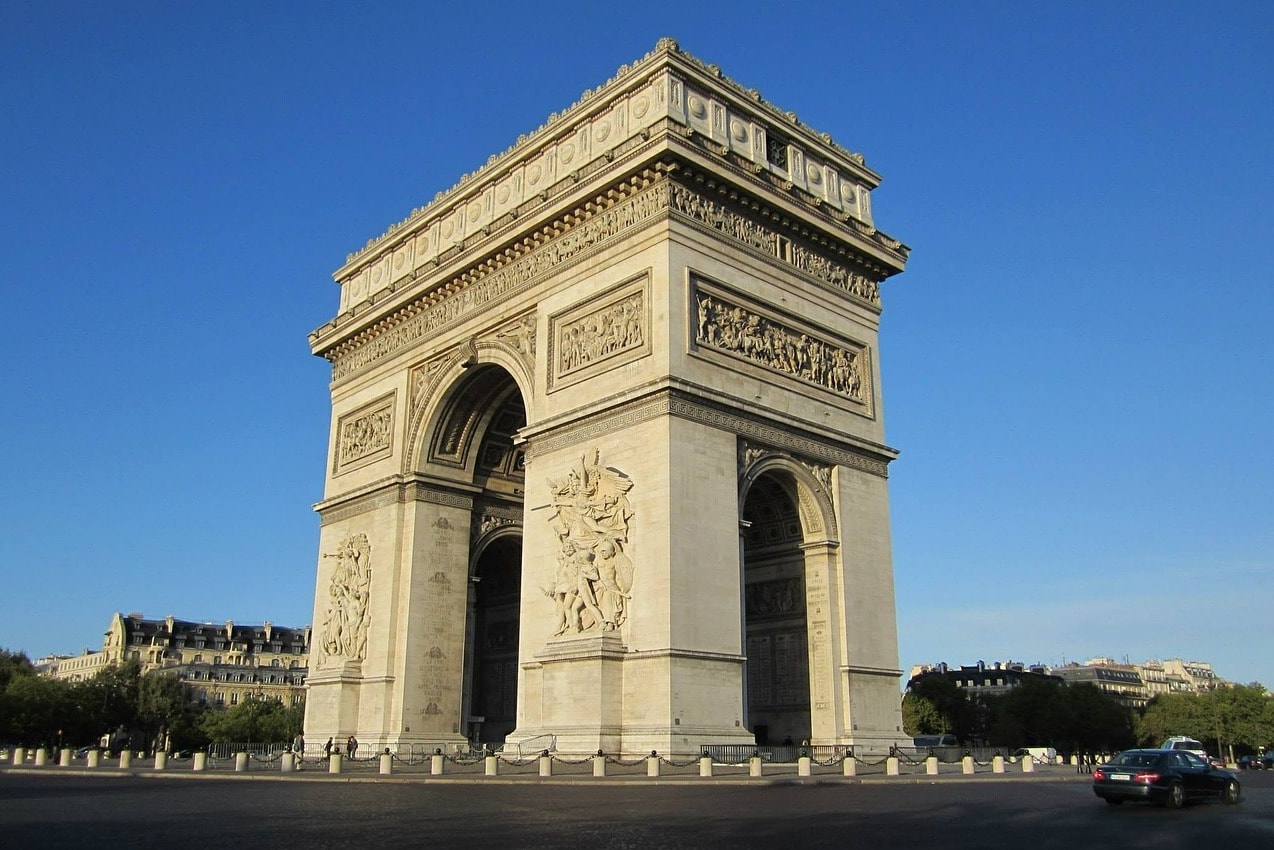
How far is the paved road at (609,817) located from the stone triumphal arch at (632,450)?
512 cm

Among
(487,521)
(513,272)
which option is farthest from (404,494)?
(513,272)

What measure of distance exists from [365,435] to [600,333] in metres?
10.8

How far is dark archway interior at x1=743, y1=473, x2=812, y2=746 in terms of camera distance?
83.9 feet

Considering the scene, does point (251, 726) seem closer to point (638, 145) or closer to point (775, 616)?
point (775, 616)

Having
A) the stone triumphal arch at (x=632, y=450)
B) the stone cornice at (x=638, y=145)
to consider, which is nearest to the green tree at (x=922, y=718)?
the stone triumphal arch at (x=632, y=450)

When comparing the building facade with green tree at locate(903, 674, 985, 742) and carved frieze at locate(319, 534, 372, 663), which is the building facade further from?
carved frieze at locate(319, 534, 372, 663)

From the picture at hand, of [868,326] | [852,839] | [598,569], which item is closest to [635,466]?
[598,569]

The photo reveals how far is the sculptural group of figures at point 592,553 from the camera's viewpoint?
2259cm

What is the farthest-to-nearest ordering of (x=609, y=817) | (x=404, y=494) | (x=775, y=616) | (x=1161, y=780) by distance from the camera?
1. (x=404, y=494)
2. (x=775, y=616)
3. (x=1161, y=780)
4. (x=609, y=817)

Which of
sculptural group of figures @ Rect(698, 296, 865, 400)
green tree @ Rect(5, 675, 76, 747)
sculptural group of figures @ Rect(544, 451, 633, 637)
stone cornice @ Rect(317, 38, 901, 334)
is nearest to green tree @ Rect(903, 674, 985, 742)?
green tree @ Rect(5, 675, 76, 747)

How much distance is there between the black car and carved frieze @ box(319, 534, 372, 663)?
64.7 feet

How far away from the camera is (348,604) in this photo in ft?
100

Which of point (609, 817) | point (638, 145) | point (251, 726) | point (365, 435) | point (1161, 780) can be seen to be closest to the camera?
point (609, 817)

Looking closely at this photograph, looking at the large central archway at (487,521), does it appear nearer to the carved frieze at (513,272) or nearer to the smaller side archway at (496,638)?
the smaller side archway at (496,638)
